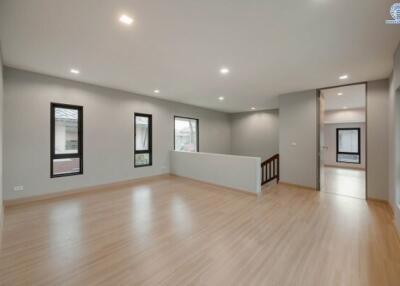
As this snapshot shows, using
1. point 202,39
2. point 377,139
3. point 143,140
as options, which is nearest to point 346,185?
point 377,139

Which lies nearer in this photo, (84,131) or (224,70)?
(224,70)

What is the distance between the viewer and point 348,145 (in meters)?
9.21

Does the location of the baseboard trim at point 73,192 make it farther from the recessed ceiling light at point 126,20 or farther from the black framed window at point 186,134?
the recessed ceiling light at point 126,20

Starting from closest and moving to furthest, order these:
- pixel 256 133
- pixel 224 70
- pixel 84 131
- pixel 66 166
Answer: pixel 224 70 → pixel 66 166 → pixel 84 131 → pixel 256 133

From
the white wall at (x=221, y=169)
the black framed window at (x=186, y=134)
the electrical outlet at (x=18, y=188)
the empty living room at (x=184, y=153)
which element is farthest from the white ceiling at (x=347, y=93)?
the electrical outlet at (x=18, y=188)

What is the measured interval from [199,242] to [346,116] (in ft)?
31.1

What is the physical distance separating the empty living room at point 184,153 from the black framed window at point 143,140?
59 mm

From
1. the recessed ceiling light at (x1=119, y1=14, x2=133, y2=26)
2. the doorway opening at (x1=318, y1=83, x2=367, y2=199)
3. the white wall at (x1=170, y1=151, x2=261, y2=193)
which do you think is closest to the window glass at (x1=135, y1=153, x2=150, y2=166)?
the white wall at (x1=170, y1=151, x2=261, y2=193)

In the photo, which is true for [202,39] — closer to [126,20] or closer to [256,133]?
[126,20]

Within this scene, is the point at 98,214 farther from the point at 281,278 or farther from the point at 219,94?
the point at 219,94

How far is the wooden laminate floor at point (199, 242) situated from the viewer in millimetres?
1922

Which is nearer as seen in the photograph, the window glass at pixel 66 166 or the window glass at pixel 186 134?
the window glass at pixel 66 166

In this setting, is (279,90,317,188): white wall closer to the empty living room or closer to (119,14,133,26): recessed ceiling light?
the empty living room

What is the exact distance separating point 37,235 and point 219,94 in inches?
211
